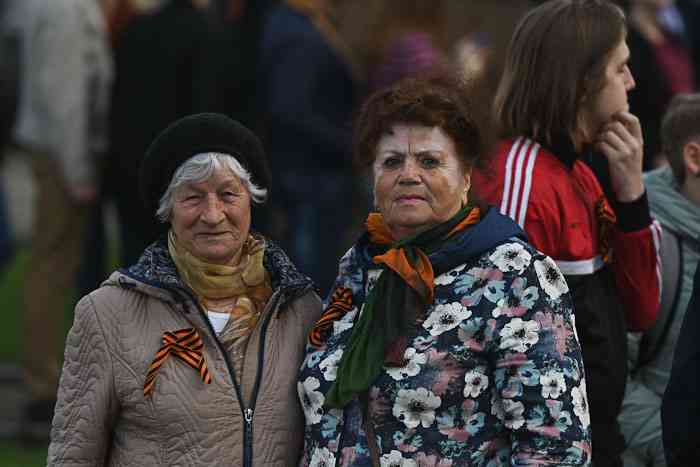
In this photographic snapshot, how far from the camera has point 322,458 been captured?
401cm

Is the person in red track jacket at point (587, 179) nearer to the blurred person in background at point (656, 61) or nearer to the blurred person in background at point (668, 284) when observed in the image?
the blurred person in background at point (668, 284)

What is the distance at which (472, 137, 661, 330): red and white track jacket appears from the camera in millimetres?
4355

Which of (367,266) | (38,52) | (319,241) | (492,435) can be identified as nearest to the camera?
(492,435)

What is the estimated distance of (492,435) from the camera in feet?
12.8

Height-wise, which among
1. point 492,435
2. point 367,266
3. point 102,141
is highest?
point 102,141

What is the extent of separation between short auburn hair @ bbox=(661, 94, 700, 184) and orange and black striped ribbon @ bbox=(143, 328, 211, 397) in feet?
5.83

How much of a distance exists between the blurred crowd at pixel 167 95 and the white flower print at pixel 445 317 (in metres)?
3.78

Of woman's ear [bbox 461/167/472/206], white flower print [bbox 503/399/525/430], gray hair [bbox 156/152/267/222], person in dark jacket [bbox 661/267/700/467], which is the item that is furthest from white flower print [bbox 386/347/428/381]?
gray hair [bbox 156/152/267/222]

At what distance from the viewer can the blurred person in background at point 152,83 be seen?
8.05m

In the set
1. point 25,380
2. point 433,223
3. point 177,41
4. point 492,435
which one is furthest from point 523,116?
point 25,380

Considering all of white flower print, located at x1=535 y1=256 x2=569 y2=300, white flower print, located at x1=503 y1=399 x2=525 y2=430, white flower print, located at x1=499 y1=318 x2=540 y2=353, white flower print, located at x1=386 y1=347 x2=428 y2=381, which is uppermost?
white flower print, located at x1=535 y1=256 x2=569 y2=300

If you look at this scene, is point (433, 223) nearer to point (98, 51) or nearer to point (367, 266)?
point (367, 266)

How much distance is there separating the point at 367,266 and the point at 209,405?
1.80 ft

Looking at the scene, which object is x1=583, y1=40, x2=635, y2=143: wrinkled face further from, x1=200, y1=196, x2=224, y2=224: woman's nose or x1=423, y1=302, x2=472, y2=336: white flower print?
x1=200, y1=196, x2=224, y2=224: woman's nose
